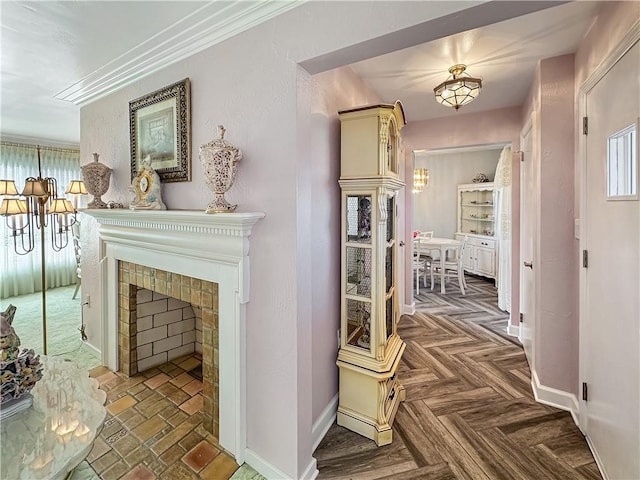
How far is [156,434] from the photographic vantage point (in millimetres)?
1937

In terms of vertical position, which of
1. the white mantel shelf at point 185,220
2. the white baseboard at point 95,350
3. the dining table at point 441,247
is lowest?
the white baseboard at point 95,350

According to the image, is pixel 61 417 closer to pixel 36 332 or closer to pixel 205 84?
pixel 205 84

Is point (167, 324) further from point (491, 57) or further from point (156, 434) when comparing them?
point (491, 57)

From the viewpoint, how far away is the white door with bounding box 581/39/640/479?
4.45ft

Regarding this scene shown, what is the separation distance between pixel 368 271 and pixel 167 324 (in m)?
1.95

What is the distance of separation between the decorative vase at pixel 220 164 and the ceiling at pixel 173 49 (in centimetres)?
67

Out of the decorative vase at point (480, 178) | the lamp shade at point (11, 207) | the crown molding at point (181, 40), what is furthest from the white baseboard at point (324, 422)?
the decorative vase at point (480, 178)

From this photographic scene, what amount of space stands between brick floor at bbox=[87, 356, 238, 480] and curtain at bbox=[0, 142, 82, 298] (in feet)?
11.6

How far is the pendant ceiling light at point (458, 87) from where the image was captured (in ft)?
7.52

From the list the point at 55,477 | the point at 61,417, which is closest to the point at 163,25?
the point at 61,417

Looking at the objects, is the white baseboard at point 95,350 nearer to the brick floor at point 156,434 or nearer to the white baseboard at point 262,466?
the brick floor at point 156,434

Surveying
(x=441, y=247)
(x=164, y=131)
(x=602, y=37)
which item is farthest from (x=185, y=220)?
(x=441, y=247)

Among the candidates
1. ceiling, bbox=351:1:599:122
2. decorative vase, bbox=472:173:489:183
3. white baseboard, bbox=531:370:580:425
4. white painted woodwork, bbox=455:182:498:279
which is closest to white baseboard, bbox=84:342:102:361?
ceiling, bbox=351:1:599:122

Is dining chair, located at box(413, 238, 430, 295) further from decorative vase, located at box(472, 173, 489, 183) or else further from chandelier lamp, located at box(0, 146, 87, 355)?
chandelier lamp, located at box(0, 146, 87, 355)
